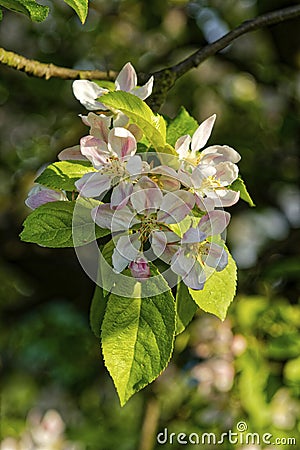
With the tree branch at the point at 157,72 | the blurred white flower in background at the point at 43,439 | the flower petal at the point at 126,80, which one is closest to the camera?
the flower petal at the point at 126,80

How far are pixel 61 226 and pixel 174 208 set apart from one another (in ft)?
0.34

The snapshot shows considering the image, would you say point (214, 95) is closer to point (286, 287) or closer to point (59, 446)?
point (286, 287)

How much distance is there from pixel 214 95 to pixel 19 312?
1110 millimetres

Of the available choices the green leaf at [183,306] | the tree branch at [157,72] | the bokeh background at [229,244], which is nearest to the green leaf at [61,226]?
the green leaf at [183,306]

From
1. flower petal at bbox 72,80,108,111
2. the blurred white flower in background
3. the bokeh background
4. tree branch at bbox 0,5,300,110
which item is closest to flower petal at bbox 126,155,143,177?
flower petal at bbox 72,80,108,111

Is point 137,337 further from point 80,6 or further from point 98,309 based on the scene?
point 80,6

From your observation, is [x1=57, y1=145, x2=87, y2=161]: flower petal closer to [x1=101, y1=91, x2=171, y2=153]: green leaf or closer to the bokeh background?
[x1=101, y1=91, x2=171, y2=153]: green leaf

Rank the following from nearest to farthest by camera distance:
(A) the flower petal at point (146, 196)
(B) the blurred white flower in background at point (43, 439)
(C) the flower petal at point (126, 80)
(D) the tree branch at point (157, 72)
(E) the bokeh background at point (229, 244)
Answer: (A) the flower petal at point (146, 196) → (C) the flower petal at point (126, 80) → (D) the tree branch at point (157, 72) → (E) the bokeh background at point (229, 244) → (B) the blurred white flower in background at point (43, 439)

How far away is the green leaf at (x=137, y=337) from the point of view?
0.58 meters

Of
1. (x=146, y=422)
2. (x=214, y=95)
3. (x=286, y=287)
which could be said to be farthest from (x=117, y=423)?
(x=214, y=95)

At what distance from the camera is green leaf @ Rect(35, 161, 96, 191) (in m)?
0.61

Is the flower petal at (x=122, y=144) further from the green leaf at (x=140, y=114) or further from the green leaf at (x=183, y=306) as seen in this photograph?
the green leaf at (x=183, y=306)

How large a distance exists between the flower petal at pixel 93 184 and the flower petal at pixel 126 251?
0.16 feet

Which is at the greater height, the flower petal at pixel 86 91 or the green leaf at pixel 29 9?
the green leaf at pixel 29 9
